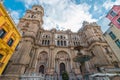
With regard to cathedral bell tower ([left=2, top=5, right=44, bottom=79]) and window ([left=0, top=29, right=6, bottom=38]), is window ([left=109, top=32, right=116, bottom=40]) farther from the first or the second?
window ([left=0, top=29, right=6, bottom=38])

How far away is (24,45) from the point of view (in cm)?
2391

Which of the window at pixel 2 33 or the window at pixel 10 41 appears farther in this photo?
the window at pixel 10 41

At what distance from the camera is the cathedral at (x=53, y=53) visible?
2185 centimetres

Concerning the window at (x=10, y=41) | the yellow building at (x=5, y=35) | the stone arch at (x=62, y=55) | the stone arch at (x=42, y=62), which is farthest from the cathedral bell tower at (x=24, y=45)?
the stone arch at (x=62, y=55)

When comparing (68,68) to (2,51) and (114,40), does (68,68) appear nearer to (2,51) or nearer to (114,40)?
(114,40)

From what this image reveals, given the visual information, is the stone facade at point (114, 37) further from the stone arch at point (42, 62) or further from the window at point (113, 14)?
the stone arch at point (42, 62)

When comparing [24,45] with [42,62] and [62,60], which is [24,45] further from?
[62,60]

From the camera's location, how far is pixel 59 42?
1293 inches

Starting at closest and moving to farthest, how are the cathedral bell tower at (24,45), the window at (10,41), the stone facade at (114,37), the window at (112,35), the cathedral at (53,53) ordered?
the window at (10,41)
the cathedral bell tower at (24,45)
the stone facade at (114,37)
the window at (112,35)
the cathedral at (53,53)

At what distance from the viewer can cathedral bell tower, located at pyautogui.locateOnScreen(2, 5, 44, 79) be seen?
1959 centimetres

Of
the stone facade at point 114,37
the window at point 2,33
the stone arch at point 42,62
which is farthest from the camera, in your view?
the stone arch at point 42,62

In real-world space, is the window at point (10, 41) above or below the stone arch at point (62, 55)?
below

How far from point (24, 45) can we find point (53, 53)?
30.4 feet

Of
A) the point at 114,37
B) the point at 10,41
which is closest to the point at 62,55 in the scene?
the point at 114,37
